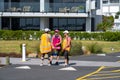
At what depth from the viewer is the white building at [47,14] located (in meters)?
49.5

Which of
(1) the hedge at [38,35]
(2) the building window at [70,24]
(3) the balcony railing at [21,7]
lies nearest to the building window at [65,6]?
(3) the balcony railing at [21,7]

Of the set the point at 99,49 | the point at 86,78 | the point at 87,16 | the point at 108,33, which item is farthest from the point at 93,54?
the point at 87,16

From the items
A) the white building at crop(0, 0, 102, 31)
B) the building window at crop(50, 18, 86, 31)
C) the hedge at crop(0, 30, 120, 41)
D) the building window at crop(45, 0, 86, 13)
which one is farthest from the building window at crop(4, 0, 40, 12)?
the hedge at crop(0, 30, 120, 41)

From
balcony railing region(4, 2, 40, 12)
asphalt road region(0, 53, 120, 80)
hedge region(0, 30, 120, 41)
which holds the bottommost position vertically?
asphalt road region(0, 53, 120, 80)

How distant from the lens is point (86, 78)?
1552cm

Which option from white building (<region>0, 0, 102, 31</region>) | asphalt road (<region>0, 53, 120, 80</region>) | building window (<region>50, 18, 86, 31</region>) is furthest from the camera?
building window (<region>50, 18, 86, 31</region>)

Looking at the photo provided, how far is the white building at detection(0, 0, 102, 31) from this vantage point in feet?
163

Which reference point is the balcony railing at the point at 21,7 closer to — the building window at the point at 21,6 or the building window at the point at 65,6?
the building window at the point at 21,6

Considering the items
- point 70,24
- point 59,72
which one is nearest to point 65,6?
point 70,24

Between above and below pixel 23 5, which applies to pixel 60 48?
below

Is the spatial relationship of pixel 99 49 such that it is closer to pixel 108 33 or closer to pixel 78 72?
pixel 78 72

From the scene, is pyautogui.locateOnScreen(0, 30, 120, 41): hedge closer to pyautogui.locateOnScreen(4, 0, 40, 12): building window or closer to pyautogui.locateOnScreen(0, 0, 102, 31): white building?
pyautogui.locateOnScreen(0, 0, 102, 31): white building

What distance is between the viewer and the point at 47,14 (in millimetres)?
49531

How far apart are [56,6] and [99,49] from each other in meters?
22.5
